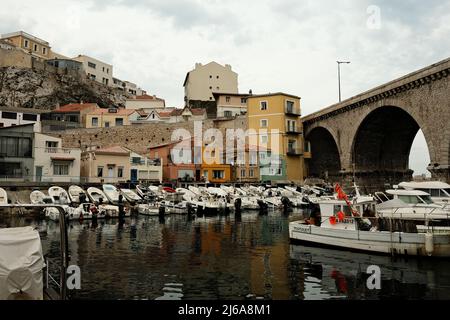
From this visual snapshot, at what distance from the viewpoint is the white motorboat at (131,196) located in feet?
118

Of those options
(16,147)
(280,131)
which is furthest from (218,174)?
(16,147)

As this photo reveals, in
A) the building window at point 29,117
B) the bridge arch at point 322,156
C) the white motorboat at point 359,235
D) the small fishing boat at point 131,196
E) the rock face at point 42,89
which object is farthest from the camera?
the rock face at point 42,89

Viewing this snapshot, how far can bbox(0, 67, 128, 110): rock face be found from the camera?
79375 mm

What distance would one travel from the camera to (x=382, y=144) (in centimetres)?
5019

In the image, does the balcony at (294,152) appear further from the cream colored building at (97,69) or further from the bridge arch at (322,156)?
the cream colored building at (97,69)

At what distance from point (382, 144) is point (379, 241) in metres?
36.7

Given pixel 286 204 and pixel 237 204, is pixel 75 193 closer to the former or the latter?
pixel 237 204

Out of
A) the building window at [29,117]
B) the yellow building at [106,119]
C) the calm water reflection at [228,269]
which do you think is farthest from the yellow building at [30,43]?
the calm water reflection at [228,269]

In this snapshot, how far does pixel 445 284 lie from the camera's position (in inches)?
488

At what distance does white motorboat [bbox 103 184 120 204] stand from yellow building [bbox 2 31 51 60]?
70.4 meters

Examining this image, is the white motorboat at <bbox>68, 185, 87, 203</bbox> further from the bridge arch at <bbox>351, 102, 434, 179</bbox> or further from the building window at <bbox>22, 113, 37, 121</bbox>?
the bridge arch at <bbox>351, 102, 434, 179</bbox>

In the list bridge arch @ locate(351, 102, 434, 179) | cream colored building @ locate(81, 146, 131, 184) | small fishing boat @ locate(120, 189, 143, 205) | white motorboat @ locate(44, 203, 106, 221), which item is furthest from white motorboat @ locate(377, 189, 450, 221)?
cream colored building @ locate(81, 146, 131, 184)

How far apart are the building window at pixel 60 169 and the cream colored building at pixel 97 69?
61.6 metres

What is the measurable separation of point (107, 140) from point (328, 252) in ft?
172
